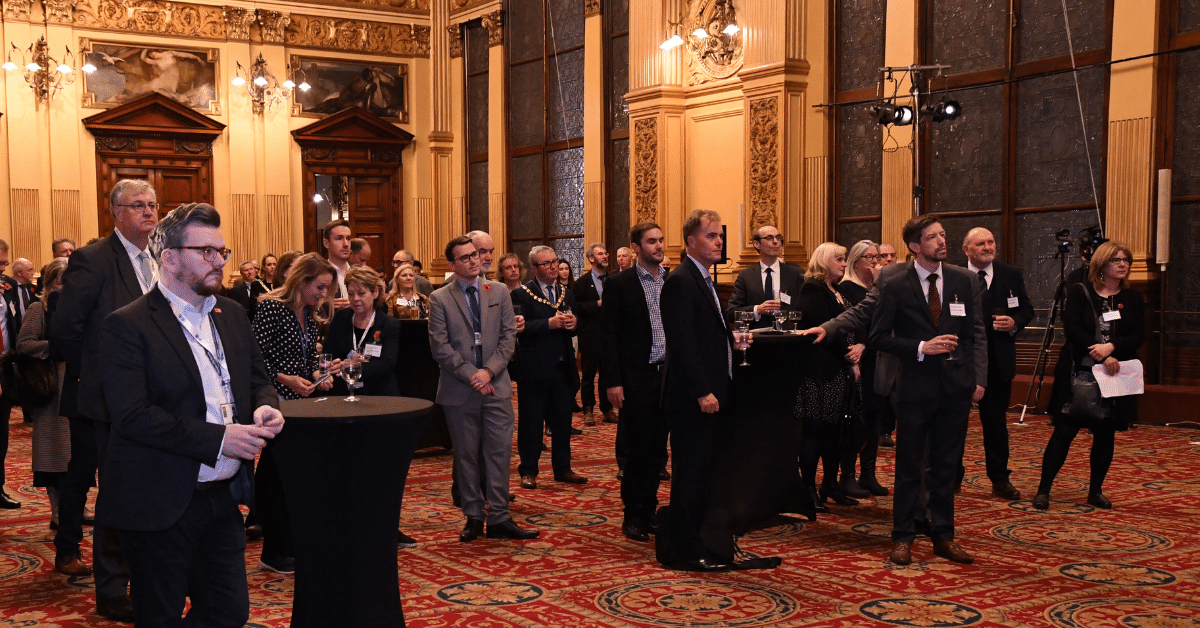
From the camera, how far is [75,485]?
4898 millimetres

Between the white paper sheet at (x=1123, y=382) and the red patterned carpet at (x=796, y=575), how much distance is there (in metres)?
0.67

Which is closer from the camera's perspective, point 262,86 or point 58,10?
point 58,10

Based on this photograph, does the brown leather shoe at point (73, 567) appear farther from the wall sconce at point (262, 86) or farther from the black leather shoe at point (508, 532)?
the wall sconce at point (262, 86)

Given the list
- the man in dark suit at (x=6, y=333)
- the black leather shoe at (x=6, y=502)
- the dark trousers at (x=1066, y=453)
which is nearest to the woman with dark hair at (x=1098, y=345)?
the dark trousers at (x=1066, y=453)

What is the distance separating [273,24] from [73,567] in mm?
14269

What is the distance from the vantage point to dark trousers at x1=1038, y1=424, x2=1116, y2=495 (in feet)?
21.1

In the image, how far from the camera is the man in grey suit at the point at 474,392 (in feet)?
19.0

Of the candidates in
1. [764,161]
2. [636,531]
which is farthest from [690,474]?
[764,161]

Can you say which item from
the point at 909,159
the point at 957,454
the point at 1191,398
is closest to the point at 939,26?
the point at 909,159

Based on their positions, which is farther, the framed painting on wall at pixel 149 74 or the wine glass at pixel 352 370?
the framed painting on wall at pixel 149 74

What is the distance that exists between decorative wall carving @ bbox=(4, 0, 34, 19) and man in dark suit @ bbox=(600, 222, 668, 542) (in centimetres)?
1362

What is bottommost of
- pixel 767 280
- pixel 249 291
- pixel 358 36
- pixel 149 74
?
pixel 249 291

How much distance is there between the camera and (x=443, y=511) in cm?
658

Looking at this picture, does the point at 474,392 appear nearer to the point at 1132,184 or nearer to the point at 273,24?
the point at 1132,184
